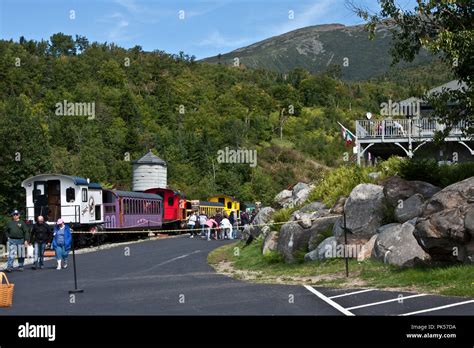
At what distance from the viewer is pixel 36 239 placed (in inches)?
883

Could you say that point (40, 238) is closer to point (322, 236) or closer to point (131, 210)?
point (322, 236)

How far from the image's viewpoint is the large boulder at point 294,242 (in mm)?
20062

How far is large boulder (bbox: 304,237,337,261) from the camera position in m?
18.4

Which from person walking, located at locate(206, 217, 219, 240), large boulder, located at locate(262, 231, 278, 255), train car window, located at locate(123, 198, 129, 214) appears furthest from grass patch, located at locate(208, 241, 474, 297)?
train car window, located at locate(123, 198, 129, 214)

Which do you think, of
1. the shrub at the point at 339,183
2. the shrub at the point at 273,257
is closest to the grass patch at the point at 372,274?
the shrub at the point at 273,257

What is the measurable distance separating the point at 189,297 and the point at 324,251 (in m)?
5.66

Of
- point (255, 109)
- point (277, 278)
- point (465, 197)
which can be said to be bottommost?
point (277, 278)

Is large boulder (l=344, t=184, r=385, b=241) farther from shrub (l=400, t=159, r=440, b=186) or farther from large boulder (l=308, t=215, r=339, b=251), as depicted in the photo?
shrub (l=400, t=159, r=440, b=186)

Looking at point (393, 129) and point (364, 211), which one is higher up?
point (393, 129)

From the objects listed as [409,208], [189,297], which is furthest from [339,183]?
[189,297]
